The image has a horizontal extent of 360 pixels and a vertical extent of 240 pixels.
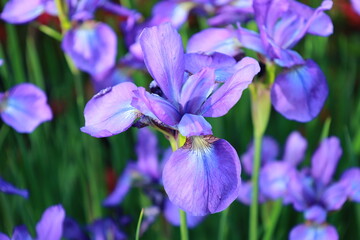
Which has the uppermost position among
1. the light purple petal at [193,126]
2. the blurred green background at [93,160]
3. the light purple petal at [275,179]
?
the light purple petal at [193,126]

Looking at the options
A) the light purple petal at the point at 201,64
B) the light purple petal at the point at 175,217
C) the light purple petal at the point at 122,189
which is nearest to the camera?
the light purple petal at the point at 201,64

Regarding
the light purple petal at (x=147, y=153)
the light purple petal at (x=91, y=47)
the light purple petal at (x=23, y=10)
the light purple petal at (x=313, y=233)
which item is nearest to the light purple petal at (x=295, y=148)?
the light purple petal at (x=313, y=233)

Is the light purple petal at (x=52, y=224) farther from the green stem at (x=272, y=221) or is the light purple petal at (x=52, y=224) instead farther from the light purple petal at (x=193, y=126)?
the green stem at (x=272, y=221)

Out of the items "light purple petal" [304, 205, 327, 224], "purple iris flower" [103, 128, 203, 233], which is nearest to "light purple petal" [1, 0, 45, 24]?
"purple iris flower" [103, 128, 203, 233]

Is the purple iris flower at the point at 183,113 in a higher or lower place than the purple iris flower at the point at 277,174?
higher

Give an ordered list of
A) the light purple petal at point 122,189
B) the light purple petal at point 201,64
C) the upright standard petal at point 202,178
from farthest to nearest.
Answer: the light purple petal at point 122,189
the light purple petal at point 201,64
the upright standard petal at point 202,178

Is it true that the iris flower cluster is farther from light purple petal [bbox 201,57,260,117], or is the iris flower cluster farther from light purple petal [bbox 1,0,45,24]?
light purple petal [bbox 1,0,45,24]

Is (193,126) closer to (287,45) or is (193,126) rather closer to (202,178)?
(202,178)
